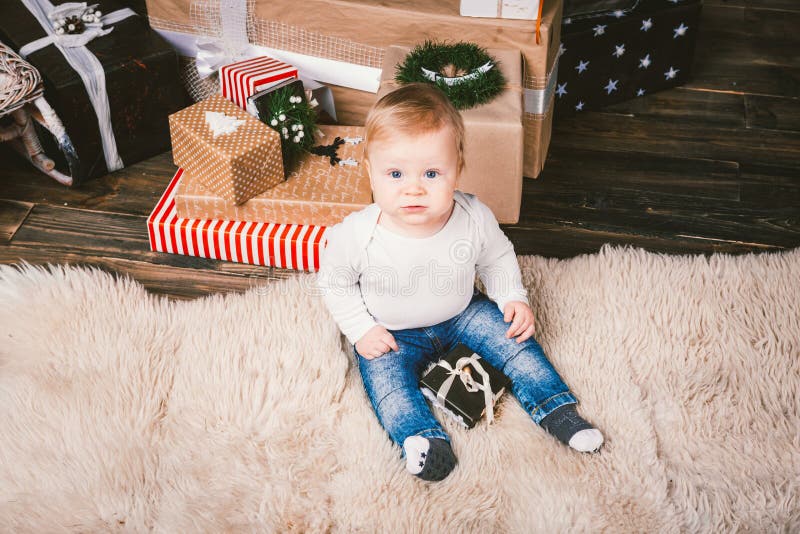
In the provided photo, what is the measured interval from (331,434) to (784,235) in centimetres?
106

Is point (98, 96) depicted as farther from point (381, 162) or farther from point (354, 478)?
point (354, 478)

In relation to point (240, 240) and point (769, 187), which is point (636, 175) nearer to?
point (769, 187)

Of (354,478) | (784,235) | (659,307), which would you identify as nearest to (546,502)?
(354,478)

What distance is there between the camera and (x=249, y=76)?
164 cm

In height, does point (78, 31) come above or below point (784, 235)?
above

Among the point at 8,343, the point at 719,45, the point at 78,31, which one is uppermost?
the point at 78,31

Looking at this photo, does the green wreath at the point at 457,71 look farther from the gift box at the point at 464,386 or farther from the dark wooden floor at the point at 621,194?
the gift box at the point at 464,386

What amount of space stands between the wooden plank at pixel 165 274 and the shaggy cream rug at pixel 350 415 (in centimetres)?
6

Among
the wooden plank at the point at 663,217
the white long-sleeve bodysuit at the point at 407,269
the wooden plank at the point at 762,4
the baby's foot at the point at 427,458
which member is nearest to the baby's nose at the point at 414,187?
the white long-sleeve bodysuit at the point at 407,269

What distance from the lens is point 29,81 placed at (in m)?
1.54

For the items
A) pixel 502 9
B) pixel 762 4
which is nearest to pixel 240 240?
pixel 502 9

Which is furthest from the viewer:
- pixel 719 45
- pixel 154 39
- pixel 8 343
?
pixel 719 45

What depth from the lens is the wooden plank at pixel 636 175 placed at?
68.2 inches

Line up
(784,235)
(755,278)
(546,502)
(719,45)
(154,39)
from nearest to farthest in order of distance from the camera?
(546,502) → (755,278) → (784,235) → (154,39) → (719,45)
